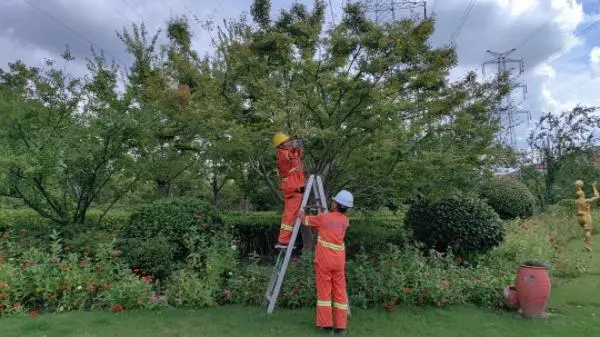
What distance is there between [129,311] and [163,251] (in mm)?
1213

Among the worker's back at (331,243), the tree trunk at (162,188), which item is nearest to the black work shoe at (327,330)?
the worker's back at (331,243)

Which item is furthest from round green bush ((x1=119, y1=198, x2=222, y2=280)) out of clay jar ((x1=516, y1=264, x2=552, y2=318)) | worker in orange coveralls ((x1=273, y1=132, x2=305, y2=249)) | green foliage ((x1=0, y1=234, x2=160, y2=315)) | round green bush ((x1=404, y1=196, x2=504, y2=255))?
clay jar ((x1=516, y1=264, x2=552, y2=318))

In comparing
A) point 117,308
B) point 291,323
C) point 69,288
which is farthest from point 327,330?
point 69,288

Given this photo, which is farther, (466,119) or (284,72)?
(284,72)

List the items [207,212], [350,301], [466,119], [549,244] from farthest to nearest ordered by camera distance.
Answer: [549,244], [207,212], [466,119], [350,301]

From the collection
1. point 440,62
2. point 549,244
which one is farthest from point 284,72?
point 549,244

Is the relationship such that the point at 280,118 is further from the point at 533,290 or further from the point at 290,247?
the point at 533,290

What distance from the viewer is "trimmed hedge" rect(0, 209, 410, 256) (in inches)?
277

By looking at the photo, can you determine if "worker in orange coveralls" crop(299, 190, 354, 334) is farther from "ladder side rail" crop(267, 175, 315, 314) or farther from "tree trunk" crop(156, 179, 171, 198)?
"tree trunk" crop(156, 179, 171, 198)

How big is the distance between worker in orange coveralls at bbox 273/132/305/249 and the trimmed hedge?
239 centimetres

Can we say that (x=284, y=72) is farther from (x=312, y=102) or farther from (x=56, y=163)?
(x=56, y=163)

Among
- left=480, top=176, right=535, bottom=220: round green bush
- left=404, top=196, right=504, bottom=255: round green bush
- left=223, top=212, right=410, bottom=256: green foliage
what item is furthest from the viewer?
left=480, top=176, right=535, bottom=220: round green bush

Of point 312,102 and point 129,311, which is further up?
point 312,102

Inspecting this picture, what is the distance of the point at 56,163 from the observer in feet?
22.3
